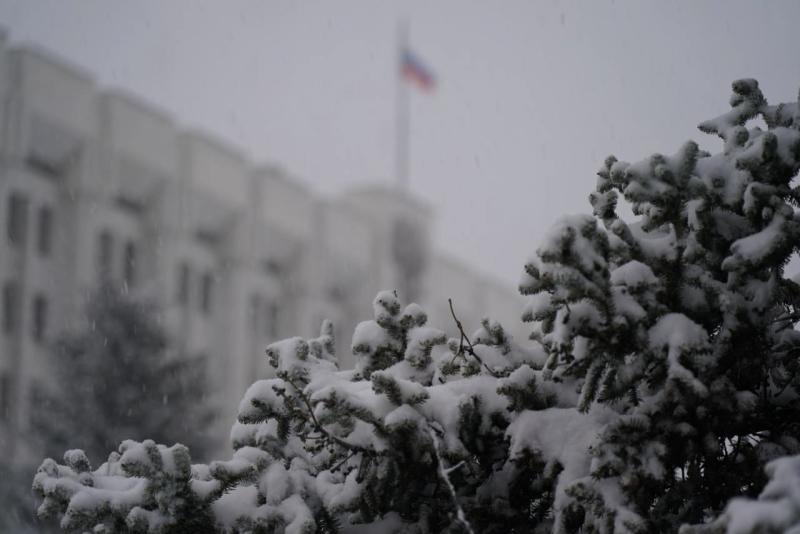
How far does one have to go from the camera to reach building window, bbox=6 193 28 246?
32.0 meters

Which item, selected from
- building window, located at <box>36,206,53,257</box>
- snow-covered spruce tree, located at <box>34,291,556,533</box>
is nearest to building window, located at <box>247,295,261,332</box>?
building window, located at <box>36,206,53,257</box>

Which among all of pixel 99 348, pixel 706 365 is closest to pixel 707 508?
pixel 706 365

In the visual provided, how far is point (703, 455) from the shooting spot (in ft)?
11.1

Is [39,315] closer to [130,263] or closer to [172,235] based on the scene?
[130,263]

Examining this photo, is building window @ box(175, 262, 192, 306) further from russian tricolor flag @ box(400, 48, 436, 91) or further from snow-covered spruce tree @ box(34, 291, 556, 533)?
snow-covered spruce tree @ box(34, 291, 556, 533)

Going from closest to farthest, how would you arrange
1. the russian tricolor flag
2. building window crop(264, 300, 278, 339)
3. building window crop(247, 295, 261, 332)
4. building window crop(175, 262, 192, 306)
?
building window crop(175, 262, 192, 306) < building window crop(247, 295, 261, 332) < building window crop(264, 300, 278, 339) < the russian tricolor flag

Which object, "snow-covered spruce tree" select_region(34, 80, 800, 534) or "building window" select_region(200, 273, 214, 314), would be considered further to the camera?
"building window" select_region(200, 273, 214, 314)

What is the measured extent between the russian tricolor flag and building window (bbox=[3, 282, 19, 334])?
2555cm

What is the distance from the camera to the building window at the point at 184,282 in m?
38.1

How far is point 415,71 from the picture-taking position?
52.3 metres

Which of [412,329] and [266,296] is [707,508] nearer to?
[412,329]

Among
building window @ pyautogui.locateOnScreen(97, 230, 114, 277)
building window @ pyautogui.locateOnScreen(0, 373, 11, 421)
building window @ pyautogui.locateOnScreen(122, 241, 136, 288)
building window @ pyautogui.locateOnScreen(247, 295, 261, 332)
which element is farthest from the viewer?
building window @ pyautogui.locateOnScreen(247, 295, 261, 332)

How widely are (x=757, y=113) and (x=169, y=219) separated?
113ft

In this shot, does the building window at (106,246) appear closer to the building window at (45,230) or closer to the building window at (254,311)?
the building window at (45,230)
